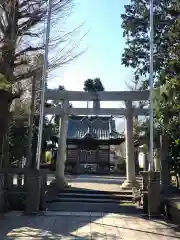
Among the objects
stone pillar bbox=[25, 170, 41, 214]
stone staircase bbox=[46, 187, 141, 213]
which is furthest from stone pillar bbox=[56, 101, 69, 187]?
stone pillar bbox=[25, 170, 41, 214]

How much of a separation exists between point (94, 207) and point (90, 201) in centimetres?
114

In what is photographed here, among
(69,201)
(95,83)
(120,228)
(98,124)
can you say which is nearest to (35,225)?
(120,228)

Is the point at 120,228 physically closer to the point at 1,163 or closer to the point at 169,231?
the point at 169,231

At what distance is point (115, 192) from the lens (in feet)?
39.9

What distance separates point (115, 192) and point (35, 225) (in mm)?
5999

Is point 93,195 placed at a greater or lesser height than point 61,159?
lesser

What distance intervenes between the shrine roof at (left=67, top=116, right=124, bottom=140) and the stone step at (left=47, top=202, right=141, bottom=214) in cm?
1610

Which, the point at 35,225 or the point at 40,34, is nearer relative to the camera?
the point at 35,225

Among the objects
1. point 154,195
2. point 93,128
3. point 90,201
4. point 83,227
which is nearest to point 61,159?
point 90,201

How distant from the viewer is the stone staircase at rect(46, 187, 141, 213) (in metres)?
9.46

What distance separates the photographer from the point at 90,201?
10883 millimetres

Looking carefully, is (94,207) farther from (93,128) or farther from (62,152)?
(93,128)

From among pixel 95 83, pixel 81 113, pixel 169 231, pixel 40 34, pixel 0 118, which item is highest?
pixel 95 83

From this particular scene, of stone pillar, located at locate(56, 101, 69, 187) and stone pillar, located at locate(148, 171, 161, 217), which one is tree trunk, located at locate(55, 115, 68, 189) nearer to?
stone pillar, located at locate(56, 101, 69, 187)
